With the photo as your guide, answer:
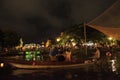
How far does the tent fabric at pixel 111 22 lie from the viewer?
19.6 m

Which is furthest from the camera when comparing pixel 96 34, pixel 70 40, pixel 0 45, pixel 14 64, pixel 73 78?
pixel 0 45

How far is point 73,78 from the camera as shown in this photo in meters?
19.0

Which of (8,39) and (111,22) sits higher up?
(8,39)

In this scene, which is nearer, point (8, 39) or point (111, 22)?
point (111, 22)

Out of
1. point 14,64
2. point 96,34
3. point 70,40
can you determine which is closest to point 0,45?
point 70,40

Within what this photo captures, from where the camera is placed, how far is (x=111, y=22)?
67.4 feet

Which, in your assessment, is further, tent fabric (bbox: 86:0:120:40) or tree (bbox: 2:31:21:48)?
tree (bbox: 2:31:21:48)

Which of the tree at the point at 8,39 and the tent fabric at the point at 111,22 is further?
the tree at the point at 8,39

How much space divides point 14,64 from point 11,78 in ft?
20.0

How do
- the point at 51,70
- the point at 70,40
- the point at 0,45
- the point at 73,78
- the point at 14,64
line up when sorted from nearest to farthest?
the point at 73,78, the point at 51,70, the point at 14,64, the point at 70,40, the point at 0,45

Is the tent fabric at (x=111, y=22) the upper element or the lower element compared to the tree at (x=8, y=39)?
lower

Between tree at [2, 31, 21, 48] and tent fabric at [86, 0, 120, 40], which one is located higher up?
tree at [2, 31, 21, 48]

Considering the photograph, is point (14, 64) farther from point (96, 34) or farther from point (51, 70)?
point (96, 34)

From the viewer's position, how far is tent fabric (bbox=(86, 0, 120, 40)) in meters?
19.6
